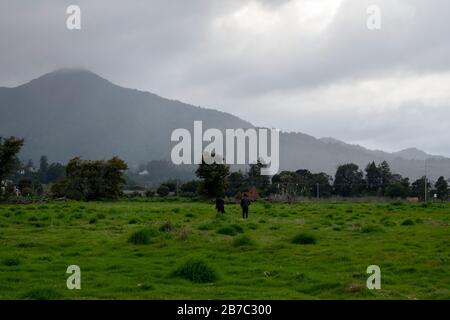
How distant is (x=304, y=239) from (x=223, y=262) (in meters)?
4.61

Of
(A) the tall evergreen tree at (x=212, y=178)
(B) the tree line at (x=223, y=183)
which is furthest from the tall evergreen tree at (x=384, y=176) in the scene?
(A) the tall evergreen tree at (x=212, y=178)

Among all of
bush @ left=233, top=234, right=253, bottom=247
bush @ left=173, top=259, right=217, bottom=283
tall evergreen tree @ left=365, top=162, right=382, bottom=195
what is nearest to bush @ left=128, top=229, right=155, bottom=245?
bush @ left=233, top=234, right=253, bottom=247

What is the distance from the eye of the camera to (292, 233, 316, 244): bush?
1827 cm

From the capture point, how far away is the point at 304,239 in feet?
60.1

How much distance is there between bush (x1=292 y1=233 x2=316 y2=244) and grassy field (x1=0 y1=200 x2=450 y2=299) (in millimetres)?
38

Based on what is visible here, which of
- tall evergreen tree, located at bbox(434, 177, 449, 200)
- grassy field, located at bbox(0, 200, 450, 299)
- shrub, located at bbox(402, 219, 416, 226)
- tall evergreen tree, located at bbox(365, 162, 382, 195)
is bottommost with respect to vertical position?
grassy field, located at bbox(0, 200, 450, 299)

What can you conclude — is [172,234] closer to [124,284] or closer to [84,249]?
[84,249]

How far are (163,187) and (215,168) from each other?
1549 cm

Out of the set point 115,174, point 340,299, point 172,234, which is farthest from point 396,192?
point 340,299

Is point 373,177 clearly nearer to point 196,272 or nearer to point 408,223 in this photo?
point 408,223

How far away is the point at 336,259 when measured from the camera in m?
15.0

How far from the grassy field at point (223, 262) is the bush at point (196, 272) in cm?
2

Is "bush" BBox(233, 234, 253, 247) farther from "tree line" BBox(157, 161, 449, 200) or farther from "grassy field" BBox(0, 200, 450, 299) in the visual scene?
"tree line" BBox(157, 161, 449, 200)

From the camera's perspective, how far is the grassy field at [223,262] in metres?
10.9
